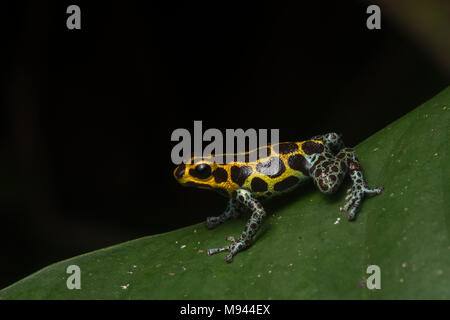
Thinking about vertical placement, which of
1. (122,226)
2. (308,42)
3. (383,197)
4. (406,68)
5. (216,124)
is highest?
(308,42)

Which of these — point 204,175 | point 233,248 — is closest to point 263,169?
point 204,175

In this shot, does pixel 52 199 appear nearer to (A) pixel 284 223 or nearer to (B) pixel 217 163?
(B) pixel 217 163

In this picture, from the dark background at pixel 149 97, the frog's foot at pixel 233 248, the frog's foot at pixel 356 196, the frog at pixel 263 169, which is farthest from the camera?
the dark background at pixel 149 97

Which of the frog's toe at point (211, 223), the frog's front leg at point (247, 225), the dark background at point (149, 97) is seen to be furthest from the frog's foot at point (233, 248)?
the dark background at point (149, 97)

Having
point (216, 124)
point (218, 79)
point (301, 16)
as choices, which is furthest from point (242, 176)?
point (301, 16)

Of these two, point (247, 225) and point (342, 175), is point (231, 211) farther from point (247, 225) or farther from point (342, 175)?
point (342, 175)

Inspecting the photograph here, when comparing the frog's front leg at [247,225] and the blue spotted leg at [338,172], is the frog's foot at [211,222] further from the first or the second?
the blue spotted leg at [338,172]
